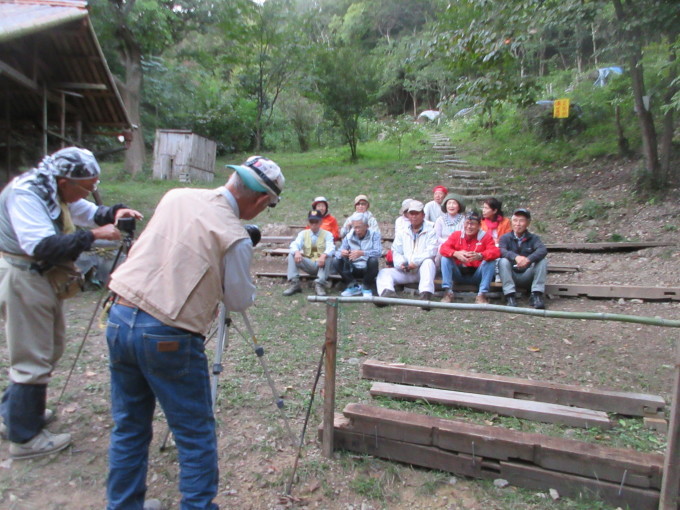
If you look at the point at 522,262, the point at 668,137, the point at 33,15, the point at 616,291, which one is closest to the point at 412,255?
the point at 522,262

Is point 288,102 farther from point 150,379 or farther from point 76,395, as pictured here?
point 150,379

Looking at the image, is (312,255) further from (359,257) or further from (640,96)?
(640,96)

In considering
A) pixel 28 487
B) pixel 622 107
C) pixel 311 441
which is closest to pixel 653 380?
pixel 311 441

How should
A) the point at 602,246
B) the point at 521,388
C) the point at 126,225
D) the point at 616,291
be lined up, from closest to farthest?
the point at 126,225 → the point at 521,388 → the point at 616,291 → the point at 602,246

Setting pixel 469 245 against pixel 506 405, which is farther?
pixel 469 245

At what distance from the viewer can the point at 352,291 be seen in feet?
21.8

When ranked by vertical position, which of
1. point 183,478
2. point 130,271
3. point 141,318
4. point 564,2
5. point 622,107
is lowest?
point 183,478

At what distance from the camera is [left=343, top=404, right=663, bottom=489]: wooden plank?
253 cm

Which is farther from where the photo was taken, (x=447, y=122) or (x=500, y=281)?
(x=447, y=122)

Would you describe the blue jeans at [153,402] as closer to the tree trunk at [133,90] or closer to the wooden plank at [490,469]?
the wooden plank at [490,469]

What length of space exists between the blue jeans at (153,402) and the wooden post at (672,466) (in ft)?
7.06

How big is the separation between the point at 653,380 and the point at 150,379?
392 cm

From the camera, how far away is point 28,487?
268 cm

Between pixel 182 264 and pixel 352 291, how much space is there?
15.5 ft
